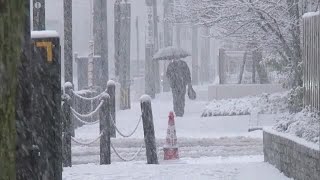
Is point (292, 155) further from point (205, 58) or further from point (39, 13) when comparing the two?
point (205, 58)

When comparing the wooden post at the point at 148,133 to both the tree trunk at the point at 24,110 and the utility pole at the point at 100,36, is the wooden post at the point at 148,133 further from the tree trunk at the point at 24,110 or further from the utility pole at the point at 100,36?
the utility pole at the point at 100,36

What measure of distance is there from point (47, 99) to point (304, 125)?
3609 mm

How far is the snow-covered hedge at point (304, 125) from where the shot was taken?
878 cm

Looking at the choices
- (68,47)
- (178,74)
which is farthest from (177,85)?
(68,47)

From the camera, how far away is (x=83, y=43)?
69625 millimetres

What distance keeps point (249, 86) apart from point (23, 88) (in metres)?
22.1

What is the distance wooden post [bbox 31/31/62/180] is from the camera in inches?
271

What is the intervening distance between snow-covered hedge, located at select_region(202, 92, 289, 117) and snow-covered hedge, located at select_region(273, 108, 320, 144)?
408 inches

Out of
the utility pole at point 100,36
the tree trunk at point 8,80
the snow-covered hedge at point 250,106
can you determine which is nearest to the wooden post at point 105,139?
the snow-covered hedge at point 250,106

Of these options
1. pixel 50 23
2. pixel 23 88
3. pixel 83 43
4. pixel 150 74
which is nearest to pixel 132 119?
pixel 150 74

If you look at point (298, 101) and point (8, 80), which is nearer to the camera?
point (8, 80)

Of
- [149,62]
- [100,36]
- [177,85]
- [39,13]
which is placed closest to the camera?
[39,13]

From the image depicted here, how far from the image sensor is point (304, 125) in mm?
9375

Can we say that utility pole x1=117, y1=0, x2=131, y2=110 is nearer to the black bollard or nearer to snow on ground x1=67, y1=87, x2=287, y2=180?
snow on ground x1=67, y1=87, x2=287, y2=180
